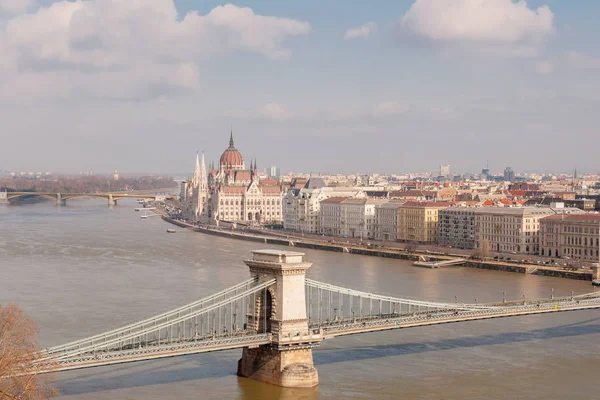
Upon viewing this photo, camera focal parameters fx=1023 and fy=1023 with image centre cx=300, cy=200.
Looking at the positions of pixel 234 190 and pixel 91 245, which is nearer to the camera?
pixel 91 245

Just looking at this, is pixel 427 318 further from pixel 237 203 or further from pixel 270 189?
pixel 270 189

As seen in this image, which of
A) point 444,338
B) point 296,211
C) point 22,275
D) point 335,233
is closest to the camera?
point 444,338

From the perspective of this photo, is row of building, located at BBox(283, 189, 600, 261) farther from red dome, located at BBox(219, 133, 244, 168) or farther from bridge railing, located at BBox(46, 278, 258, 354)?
red dome, located at BBox(219, 133, 244, 168)

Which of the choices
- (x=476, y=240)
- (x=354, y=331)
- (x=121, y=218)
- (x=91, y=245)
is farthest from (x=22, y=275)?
(x=121, y=218)

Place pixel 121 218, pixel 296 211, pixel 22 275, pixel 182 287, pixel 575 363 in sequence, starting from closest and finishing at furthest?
pixel 575 363
pixel 182 287
pixel 22 275
pixel 296 211
pixel 121 218

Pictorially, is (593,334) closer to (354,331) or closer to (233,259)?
(354,331)

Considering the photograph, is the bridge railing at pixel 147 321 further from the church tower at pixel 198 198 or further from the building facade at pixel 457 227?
the church tower at pixel 198 198
